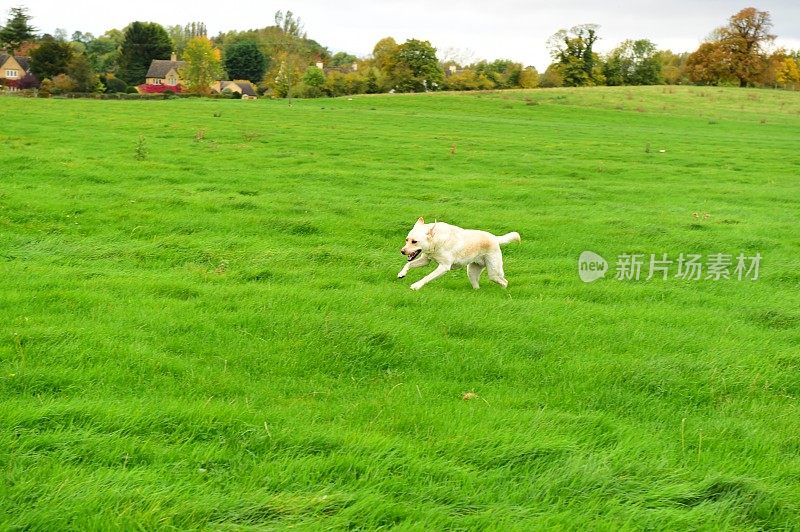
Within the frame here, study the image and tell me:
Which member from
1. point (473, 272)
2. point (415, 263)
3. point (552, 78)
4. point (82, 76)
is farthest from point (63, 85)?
point (473, 272)

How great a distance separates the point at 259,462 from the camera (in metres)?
5.04

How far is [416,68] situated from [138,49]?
6105 cm

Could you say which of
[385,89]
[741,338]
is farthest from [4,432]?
[385,89]

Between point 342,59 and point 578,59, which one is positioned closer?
point 578,59

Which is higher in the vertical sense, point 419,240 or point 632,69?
point 632,69

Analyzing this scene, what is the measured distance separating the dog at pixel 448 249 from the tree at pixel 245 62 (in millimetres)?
145893

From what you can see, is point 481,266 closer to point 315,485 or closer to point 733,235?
point 315,485

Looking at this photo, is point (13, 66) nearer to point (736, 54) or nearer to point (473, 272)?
point (736, 54)

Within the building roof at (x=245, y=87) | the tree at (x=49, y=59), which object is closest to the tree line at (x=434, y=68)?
the tree at (x=49, y=59)

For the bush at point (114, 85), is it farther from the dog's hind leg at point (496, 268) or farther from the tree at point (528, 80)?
the dog's hind leg at point (496, 268)

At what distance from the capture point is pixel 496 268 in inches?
408

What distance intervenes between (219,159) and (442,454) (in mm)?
20172

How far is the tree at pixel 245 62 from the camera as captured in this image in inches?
5768

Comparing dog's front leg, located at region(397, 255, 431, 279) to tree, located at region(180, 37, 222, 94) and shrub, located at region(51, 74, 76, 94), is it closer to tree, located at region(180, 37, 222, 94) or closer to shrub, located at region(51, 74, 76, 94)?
shrub, located at region(51, 74, 76, 94)
